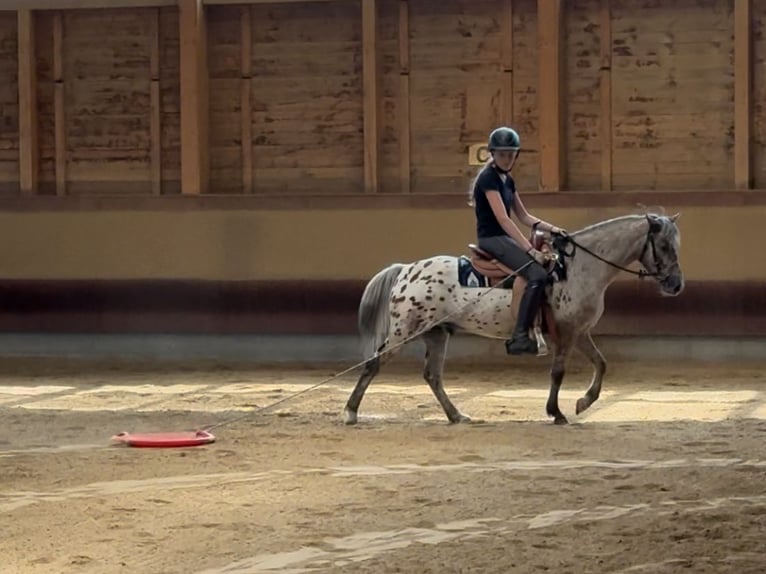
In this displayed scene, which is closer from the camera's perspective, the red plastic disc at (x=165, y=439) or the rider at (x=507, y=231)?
the red plastic disc at (x=165, y=439)

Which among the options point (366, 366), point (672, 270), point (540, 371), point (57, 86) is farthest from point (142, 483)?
point (57, 86)

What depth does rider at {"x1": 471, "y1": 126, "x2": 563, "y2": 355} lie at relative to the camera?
8.05 meters

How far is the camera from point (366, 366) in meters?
8.38

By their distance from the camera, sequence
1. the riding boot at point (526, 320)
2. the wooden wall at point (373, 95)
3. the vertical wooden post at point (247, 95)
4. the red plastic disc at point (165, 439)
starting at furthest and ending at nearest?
the vertical wooden post at point (247, 95) → the wooden wall at point (373, 95) → the riding boot at point (526, 320) → the red plastic disc at point (165, 439)

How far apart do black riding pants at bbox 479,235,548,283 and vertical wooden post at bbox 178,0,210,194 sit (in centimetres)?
565

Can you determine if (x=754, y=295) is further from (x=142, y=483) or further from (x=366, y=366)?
(x=142, y=483)

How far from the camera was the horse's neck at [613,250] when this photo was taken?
8320 millimetres

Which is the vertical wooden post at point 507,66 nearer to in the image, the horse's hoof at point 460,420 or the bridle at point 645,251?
the bridle at point 645,251

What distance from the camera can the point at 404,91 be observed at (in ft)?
42.9

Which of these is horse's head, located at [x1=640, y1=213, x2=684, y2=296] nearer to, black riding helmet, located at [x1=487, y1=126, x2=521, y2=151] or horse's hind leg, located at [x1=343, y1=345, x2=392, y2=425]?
black riding helmet, located at [x1=487, y1=126, x2=521, y2=151]

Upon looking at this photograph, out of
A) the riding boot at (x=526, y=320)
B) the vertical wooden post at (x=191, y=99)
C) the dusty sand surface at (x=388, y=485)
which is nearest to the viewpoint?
the dusty sand surface at (x=388, y=485)

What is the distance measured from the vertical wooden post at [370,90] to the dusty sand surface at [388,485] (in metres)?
3.29

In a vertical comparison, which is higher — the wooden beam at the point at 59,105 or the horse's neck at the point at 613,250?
the wooden beam at the point at 59,105

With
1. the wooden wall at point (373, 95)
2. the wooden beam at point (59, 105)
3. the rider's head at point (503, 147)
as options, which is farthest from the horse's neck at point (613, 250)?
the wooden beam at point (59, 105)
